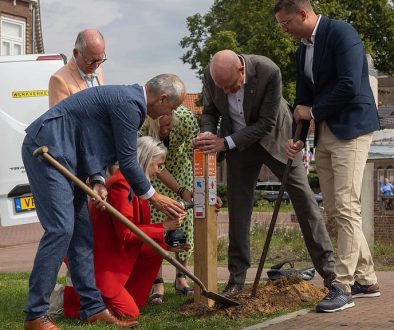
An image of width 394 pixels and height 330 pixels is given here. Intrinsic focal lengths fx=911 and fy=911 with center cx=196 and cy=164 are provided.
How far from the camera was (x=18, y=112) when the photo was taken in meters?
12.7

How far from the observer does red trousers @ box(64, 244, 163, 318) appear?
20.9 ft

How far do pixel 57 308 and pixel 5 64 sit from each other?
21.6 feet

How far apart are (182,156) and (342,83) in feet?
5.92

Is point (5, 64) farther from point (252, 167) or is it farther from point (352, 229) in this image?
point (352, 229)

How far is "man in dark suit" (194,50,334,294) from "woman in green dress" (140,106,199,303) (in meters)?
0.33

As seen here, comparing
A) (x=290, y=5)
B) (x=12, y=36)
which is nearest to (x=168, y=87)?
(x=290, y=5)

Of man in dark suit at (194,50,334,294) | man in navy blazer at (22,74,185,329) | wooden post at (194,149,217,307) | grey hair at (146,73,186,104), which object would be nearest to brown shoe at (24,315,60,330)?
man in navy blazer at (22,74,185,329)

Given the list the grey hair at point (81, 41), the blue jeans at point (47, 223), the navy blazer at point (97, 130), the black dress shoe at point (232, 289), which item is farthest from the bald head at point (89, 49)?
the black dress shoe at point (232, 289)

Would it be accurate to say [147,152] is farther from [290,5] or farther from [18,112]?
[18,112]

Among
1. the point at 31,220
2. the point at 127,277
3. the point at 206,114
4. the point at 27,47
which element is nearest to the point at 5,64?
the point at 31,220

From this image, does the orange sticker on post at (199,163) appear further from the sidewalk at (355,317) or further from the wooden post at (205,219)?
the sidewalk at (355,317)

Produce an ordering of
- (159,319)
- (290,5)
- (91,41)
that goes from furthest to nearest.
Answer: (91,41), (290,5), (159,319)

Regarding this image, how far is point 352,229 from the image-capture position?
21.5 feet

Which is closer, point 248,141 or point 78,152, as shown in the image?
point 78,152
